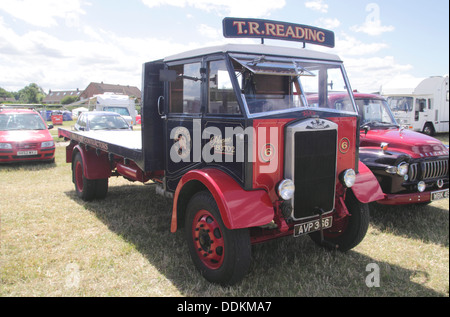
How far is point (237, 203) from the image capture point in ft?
11.0

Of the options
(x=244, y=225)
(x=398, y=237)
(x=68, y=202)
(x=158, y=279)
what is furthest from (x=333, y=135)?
(x=68, y=202)

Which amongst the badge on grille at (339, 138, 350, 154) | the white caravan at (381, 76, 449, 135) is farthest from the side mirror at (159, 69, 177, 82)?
the white caravan at (381, 76, 449, 135)

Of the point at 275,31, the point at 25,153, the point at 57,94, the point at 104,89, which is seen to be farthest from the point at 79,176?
the point at 57,94

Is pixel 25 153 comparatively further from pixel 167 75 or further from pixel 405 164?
pixel 405 164

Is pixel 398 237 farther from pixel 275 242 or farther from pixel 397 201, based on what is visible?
pixel 275 242

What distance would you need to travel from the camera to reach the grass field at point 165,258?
3.68 m

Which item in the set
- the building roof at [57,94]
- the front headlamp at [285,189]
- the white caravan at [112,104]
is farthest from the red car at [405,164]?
the building roof at [57,94]

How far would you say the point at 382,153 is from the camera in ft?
18.9

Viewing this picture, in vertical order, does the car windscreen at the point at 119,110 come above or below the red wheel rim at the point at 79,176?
above

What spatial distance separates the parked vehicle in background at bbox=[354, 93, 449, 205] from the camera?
5.41m

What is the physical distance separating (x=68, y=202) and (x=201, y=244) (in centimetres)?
416

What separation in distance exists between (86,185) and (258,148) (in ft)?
14.5

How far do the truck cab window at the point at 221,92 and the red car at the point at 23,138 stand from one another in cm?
885

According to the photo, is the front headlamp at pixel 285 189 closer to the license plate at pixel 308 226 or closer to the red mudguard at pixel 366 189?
the license plate at pixel 308 226
